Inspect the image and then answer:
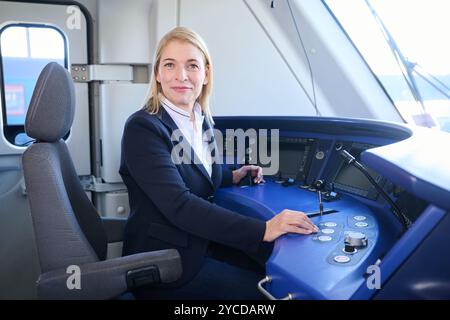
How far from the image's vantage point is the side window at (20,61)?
1.93 meters

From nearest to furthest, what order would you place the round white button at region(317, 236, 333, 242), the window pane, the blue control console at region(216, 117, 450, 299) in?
the blue control console at region(216, 117, 450, 299) < the round white button at region(317, 236, 333, 242) < the window pane

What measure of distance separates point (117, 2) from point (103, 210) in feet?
3.71

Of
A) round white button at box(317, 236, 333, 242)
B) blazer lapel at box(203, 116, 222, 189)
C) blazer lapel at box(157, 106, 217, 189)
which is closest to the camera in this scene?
round white button at box(317, 236, 333, 242)

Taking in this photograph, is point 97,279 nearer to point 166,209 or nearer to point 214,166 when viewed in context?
point 166,209

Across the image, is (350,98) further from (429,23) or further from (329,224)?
(329,224)

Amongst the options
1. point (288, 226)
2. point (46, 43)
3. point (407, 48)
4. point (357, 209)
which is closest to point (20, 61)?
point (46, 43)

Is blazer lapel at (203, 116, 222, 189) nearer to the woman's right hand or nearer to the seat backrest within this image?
the woman's right hand

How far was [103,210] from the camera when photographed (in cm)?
219

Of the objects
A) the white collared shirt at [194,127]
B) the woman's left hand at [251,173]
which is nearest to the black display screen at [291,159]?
the woman's left hand at [251,173]

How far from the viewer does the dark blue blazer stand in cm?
114

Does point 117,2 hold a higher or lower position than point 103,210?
higher

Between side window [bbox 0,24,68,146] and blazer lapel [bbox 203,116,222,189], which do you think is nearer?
blazer lapel [bbox 203,116,222,189]

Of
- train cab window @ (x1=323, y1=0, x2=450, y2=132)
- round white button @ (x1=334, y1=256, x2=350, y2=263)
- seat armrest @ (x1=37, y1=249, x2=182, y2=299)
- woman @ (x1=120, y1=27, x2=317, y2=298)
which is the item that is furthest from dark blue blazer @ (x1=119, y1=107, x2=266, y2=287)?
train cab window @ (x1=323, y1=0, x2=450, y2=132)
